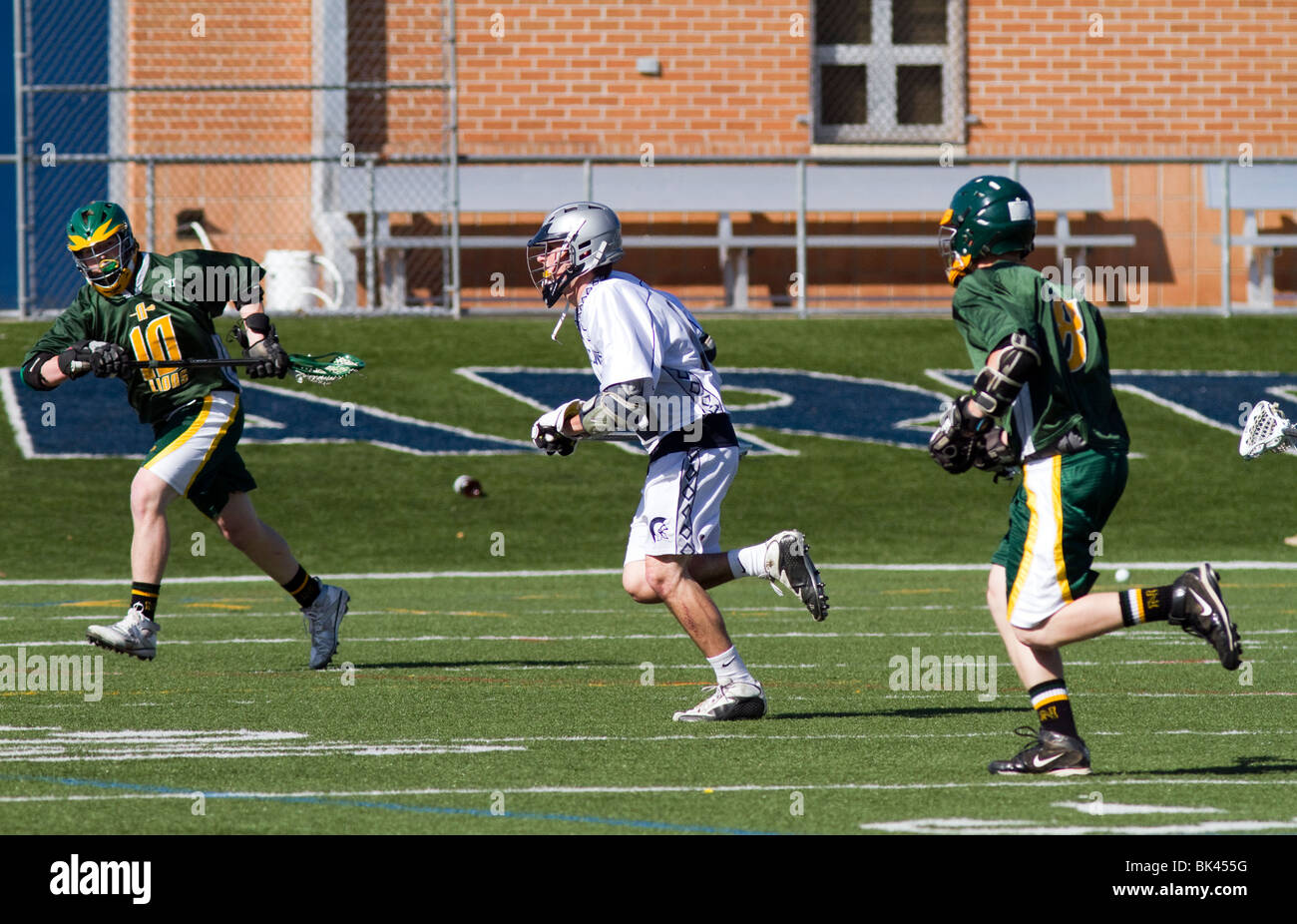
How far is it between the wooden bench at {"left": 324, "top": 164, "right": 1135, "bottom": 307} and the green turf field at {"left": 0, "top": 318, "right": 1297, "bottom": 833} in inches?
41.5

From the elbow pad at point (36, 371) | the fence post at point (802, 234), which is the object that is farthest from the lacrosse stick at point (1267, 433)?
the fence post at point (802, 234)

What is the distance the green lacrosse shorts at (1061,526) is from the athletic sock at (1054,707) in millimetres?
258

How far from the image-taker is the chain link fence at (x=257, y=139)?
853 inches

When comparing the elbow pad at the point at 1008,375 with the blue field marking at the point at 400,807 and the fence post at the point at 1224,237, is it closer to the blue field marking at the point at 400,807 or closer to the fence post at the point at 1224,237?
the blue field marking at the point at 400,807

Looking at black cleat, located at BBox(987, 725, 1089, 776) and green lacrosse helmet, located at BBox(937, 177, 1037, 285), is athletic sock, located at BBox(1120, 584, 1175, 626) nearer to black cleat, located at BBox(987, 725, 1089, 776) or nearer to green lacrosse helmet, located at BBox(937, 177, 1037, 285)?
black cleat, located at BBox(987, 725, 1089, 776)

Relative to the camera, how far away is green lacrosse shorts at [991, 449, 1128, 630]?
21.1 feet

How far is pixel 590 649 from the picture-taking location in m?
10.7

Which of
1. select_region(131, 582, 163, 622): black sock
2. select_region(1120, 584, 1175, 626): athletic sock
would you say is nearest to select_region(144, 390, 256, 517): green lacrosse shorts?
select_region(131, 582, 163, 622): black sock

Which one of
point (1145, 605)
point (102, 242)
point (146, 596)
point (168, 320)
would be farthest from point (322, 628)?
point (1145, 605)

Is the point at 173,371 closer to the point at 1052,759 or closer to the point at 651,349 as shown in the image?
the point at 651,349

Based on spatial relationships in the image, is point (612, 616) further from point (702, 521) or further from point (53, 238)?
point (53, 238)

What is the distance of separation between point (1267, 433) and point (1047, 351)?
139 cm

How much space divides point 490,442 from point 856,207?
6602mm

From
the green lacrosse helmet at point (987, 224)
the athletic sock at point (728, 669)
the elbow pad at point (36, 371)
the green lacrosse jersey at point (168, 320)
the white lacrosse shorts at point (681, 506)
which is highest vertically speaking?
the green lacrosse helmet at point (987, 224)
